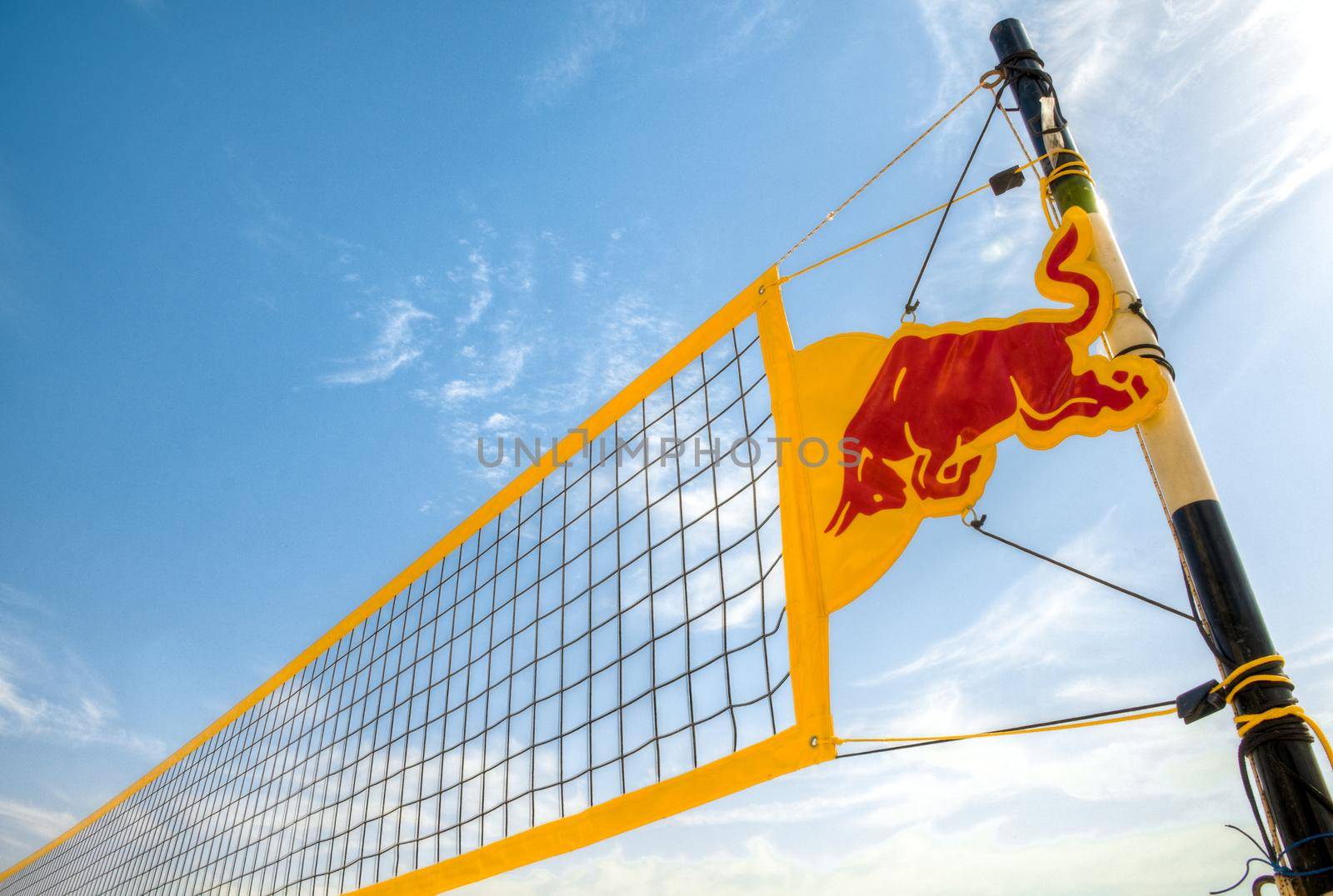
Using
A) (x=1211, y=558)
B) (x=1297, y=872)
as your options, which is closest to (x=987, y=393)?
(x=1211, y=558)

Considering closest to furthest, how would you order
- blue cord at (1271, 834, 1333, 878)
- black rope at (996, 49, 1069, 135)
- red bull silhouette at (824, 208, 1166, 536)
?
blue cord at (1271, 834, 1333, 878) < red bull silhouette at (824, 208, 1166, 536) < black rope at (996, 49, 1069, 135)

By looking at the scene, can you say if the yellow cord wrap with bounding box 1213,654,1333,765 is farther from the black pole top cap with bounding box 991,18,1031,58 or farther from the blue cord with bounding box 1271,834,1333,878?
Answer: the black pole top cap with bounding box 991,18,1031,58

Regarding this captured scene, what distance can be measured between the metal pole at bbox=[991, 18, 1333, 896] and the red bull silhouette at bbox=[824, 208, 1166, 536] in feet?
0.26

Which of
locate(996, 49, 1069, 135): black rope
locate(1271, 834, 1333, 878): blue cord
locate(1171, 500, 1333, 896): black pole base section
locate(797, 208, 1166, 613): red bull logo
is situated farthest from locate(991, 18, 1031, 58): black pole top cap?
locate(1271, 834, 1333, 878): blue cord

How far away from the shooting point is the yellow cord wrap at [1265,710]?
5.10 ft

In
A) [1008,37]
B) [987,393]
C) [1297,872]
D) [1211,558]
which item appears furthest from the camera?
[1008,37]

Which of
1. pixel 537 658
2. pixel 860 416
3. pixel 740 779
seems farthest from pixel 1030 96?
pixel 537 658

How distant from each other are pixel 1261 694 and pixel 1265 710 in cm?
3

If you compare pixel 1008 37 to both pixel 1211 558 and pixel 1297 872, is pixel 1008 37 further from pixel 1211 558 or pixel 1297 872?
pixel 1297 872

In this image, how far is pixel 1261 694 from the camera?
63.0 inches

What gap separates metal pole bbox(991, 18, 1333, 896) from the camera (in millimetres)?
1490

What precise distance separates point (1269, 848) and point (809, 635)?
111 cm

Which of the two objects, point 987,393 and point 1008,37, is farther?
point 1008,37

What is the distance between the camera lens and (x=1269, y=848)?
1569 millimetres
